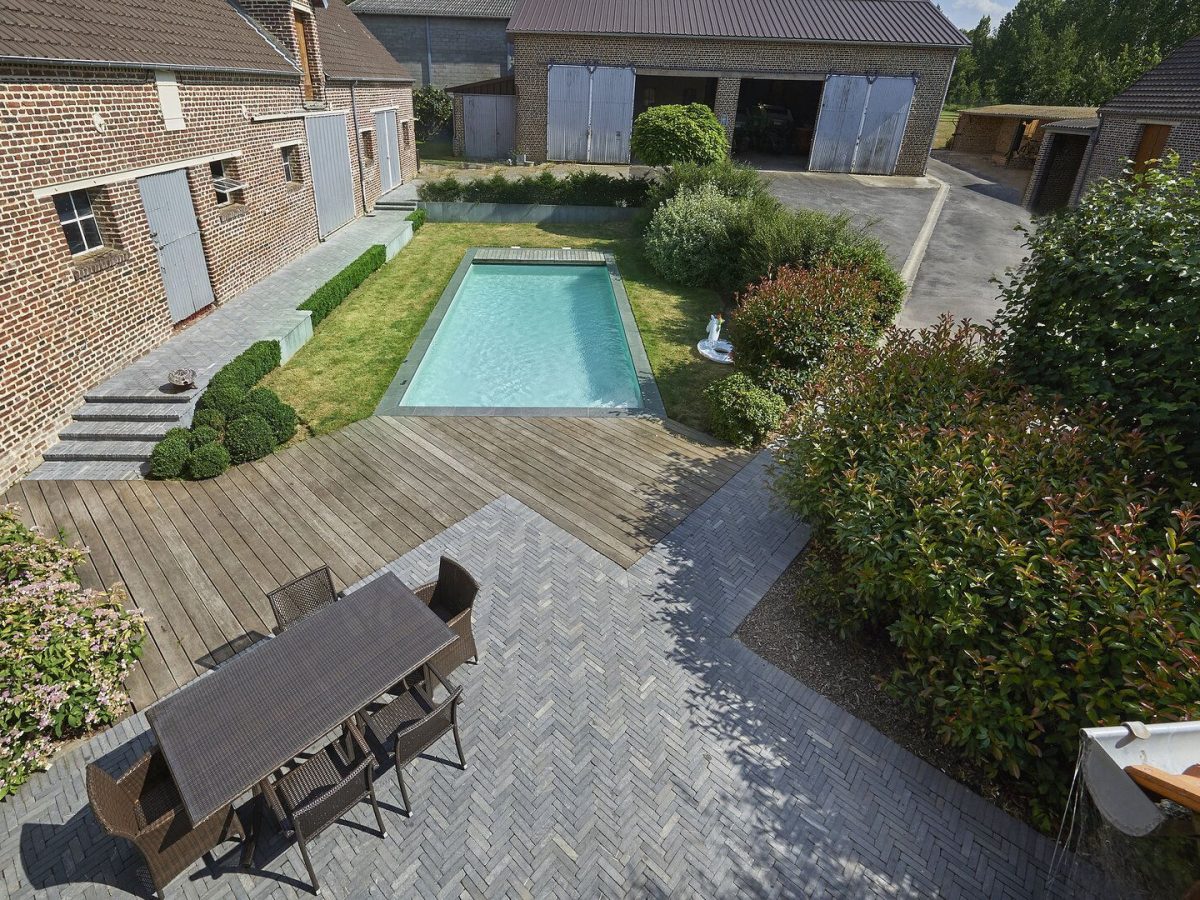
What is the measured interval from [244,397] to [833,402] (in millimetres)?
7657

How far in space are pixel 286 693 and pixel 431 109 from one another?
3784 centimetres

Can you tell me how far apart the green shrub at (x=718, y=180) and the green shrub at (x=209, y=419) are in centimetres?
1317

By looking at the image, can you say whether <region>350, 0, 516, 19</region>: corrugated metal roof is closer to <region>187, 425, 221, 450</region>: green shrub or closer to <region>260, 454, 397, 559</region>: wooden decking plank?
<region>187, 425, 221, 450</region>: green shrub

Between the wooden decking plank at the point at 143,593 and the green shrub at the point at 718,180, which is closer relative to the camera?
the wooden decking plank at the point at 143,593

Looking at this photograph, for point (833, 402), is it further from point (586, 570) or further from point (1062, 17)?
point (1062, 17)

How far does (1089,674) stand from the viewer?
3.89 meters

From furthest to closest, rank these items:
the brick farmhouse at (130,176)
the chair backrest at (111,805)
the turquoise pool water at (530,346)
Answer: the turquoise pool water at (530,346), the brick farmhouse at (130,176), the chair backrest at (111,805)

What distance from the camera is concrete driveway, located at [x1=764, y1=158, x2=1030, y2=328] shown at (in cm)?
1462

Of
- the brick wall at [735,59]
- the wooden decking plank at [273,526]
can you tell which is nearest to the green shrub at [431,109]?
the brick wall at [735,59]

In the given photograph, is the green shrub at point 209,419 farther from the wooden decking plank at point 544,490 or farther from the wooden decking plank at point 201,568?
the wooden decking plank at point 544,490

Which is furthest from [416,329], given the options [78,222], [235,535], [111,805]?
[111,805]

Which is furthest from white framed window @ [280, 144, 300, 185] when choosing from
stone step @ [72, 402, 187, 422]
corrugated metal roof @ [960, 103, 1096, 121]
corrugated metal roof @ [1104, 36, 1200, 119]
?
corrugated metal roof @ [960, 103, 1096, 121]

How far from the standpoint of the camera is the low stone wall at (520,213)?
69.4ft

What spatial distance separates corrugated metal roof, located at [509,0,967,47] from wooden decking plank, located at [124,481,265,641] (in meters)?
25.7
